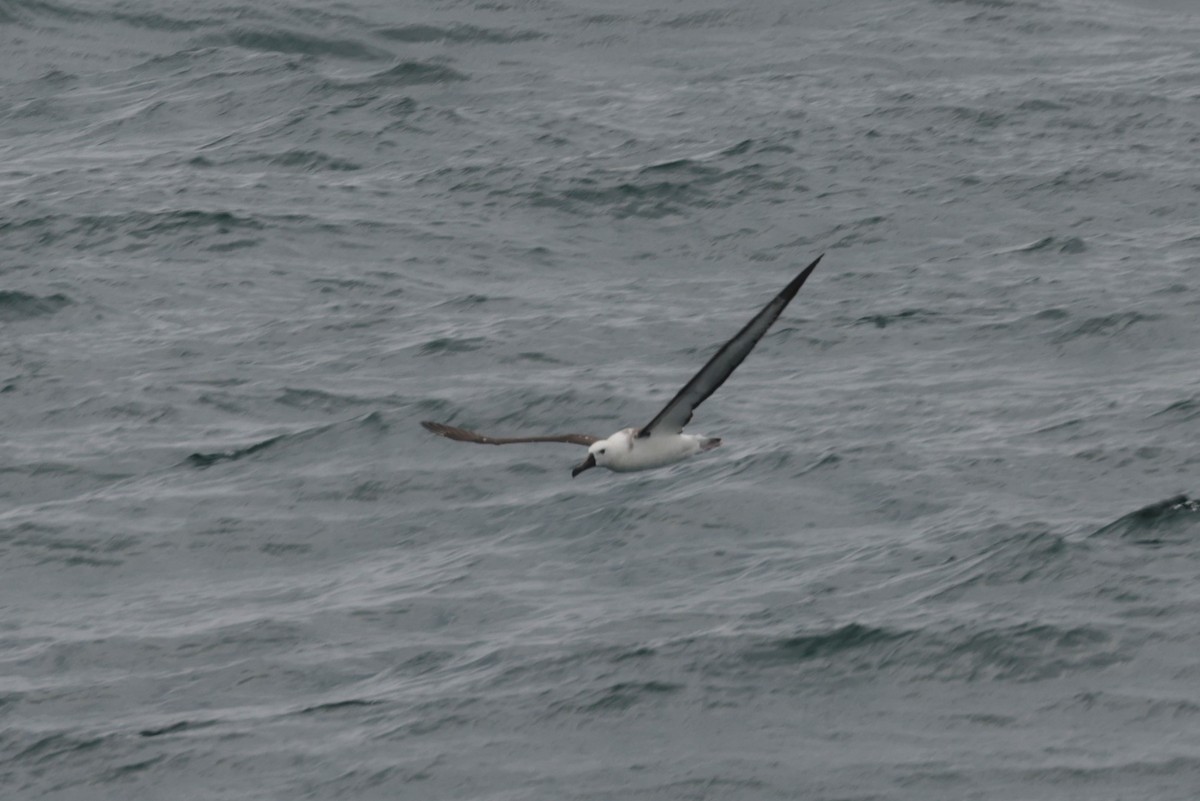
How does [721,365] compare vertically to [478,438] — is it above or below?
above

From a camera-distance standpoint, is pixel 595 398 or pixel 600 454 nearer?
pixel 600 454

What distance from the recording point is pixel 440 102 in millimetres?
35844

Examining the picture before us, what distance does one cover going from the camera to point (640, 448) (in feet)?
63.0

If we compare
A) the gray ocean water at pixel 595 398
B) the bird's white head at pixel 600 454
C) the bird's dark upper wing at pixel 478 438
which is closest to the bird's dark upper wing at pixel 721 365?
the bird's white head at pixel 600 454

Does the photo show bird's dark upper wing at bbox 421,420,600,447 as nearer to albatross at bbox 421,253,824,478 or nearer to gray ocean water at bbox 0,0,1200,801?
albatross at bbox 421,253,824,478

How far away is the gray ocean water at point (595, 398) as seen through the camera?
61.8 ft

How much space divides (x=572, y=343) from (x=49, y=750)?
9422 millimetres

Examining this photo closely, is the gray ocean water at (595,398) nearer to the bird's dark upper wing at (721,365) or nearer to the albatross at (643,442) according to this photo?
the albatross at (643,442)

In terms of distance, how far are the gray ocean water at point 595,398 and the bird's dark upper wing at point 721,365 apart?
6.63 feet

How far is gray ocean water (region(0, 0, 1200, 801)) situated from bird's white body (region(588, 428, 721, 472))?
1.63m

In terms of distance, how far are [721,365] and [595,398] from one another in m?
7.81

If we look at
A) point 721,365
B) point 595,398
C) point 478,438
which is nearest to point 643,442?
point 478,438

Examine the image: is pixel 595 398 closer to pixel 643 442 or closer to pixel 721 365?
pixel 643 442

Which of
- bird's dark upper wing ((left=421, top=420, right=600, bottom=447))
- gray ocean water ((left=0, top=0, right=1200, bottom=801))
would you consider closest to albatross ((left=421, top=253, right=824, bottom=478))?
bird's dark upper wing ((left=421, top=420, right=600, bottom=447))
